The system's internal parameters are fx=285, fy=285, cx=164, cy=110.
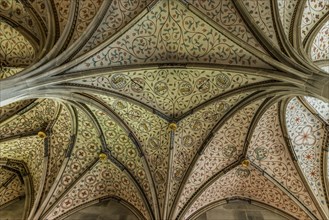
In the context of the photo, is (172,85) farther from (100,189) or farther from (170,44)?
(100,189)

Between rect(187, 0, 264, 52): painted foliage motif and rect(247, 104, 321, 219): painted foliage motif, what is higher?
rect(187, 0, 264, 52): painted foliage motif

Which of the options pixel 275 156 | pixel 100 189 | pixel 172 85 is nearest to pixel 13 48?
pixel 172 85

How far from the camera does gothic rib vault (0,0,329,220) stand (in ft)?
25.1

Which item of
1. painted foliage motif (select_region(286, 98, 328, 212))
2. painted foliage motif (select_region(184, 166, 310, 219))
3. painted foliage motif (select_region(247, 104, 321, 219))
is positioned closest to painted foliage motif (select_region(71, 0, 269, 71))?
painted foliage motif (select_region(247, 104, 321, 219))

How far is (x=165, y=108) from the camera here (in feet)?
30.3

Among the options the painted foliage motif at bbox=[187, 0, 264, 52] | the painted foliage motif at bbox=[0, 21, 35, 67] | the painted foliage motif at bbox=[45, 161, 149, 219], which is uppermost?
the painted foliage motif at bbox=[187, 0, 264, 52]

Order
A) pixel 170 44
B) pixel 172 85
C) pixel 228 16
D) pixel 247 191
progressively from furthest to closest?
1. pixel 247 191
2. pixel 172 85
3. pixel 170 44
4. pixel 228 16

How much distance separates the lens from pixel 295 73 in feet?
22.3

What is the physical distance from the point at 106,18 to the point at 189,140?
15.0 feet

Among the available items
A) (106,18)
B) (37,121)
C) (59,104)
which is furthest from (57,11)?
(37,121)

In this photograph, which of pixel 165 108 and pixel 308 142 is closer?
pixel 308 142

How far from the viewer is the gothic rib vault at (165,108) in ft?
25.1

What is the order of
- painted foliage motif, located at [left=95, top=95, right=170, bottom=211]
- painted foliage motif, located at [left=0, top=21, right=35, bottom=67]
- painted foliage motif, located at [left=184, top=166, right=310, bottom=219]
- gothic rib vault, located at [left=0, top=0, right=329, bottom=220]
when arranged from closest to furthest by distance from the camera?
gothic rib vault, located at [left=0, top=0, right=329, bottom=220] → painted foliage motif, located at [left=0, top=21, right=35, bottom=67] → painted foliage motif, located at [left=95, top=95, right=170, bottom=211] → painted foliage motif, located at [left=184, top=166, right=310, bottom=219]

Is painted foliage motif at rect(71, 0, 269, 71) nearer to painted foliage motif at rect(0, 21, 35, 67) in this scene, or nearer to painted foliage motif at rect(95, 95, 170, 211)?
painted foliage motif at rect(95, 95, 170, 211)
